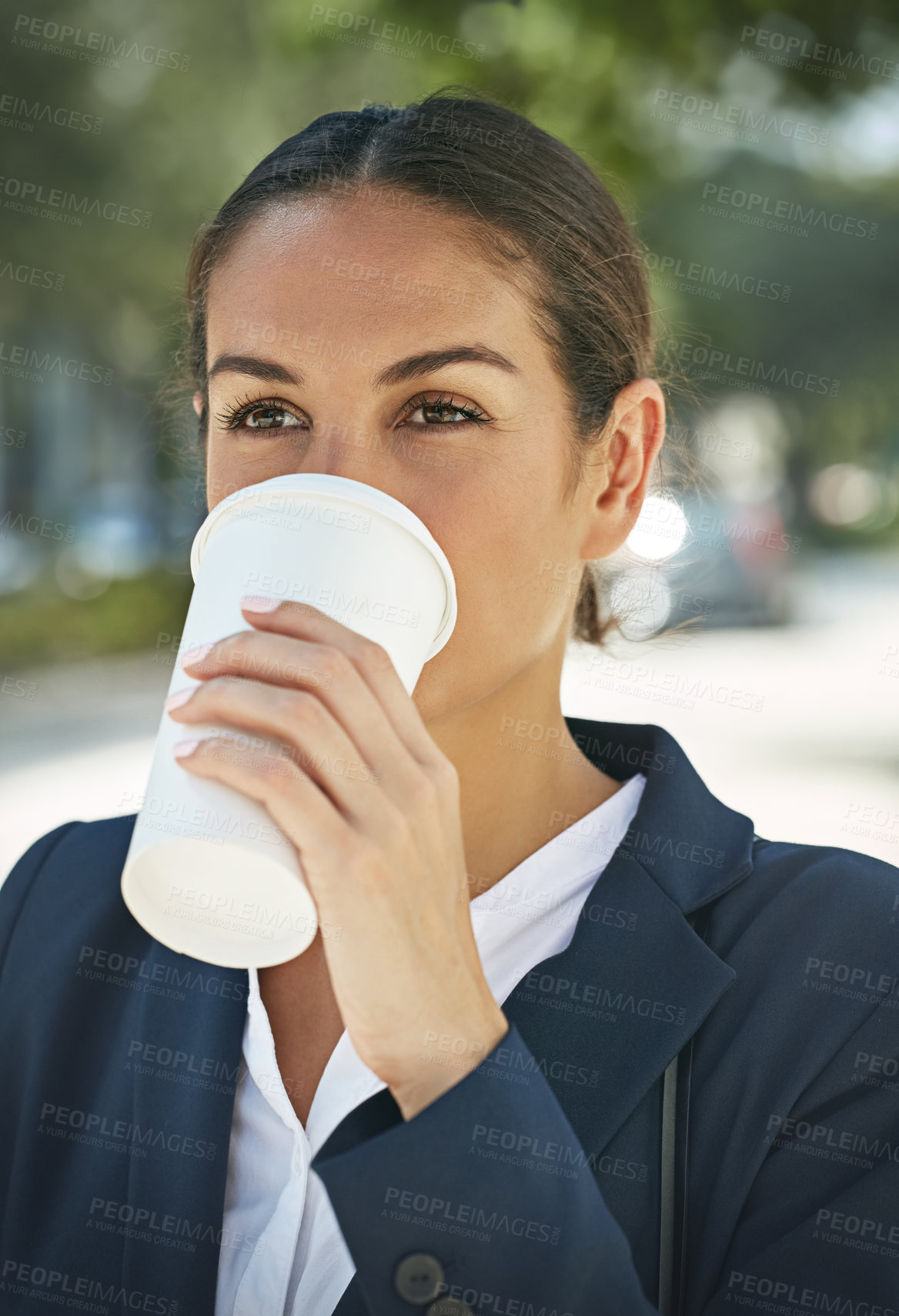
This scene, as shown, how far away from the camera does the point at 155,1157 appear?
1.75 metres

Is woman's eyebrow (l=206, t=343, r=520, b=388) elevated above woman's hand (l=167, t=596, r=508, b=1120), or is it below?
above

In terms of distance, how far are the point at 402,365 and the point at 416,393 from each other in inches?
1.8

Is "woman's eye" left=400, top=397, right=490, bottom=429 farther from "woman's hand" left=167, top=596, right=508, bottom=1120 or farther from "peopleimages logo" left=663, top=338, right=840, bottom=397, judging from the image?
"peopleimages logo" left=663, top=338, right=840, bottom=397

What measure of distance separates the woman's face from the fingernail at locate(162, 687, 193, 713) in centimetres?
53

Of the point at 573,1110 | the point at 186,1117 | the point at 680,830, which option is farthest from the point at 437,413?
the point at 186,1117

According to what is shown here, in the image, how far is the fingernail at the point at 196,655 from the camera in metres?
1.16

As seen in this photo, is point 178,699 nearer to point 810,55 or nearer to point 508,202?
point 508,202

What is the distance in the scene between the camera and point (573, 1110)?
158cm

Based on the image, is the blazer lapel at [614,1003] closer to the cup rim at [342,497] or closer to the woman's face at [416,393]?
the woman's face at [416,393]

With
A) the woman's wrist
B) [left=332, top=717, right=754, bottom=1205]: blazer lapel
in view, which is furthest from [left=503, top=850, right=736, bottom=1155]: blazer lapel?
the woman's wrist

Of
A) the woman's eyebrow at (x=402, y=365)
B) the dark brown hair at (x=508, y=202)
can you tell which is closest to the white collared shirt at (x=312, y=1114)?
the dark brown hair at (x=508, y=202)

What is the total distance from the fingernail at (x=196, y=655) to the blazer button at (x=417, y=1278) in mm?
718

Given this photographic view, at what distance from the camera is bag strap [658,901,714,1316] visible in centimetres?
152

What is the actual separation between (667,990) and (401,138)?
1453 millimetres
